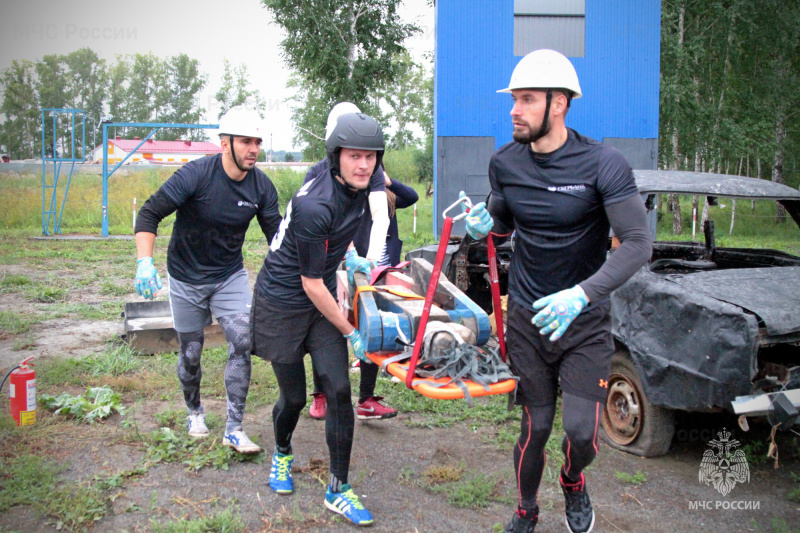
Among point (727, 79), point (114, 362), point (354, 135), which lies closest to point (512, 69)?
point (114, 362)

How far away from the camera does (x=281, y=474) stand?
3.80m

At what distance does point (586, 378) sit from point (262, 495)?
1934 millimetres

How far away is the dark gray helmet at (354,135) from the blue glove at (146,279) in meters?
1.49

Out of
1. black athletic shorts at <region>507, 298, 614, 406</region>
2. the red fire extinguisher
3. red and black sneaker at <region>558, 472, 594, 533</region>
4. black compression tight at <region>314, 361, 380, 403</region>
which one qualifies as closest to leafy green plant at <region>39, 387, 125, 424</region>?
the red fire extinguisher

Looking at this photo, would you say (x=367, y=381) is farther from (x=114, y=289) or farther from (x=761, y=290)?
(x=114, y=289)

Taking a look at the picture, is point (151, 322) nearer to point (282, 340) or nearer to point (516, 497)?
point (282, 340)

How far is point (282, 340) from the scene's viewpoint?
139 inches

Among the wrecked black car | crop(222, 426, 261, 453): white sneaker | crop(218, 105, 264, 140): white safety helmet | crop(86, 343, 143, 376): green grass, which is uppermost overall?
crop(218, 105, 264, 140): white safety helmet

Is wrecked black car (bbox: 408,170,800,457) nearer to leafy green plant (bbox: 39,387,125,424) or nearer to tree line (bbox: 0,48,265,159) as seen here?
leafy green plant (bbox: 39,387,125,424)

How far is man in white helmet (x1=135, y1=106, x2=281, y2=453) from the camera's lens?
4.12 m

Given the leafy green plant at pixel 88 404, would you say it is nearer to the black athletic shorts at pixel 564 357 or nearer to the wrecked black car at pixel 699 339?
the wrecked black car at pixel 699 339


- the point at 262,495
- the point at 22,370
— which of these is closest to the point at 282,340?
the point at 262,495

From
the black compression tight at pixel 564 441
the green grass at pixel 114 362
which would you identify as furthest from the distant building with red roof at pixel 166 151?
the black compression tight at pixel 564 441

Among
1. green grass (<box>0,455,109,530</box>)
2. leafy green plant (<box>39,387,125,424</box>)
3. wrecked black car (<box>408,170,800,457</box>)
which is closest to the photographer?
green grass (<box>0,455,109,530</box>)
